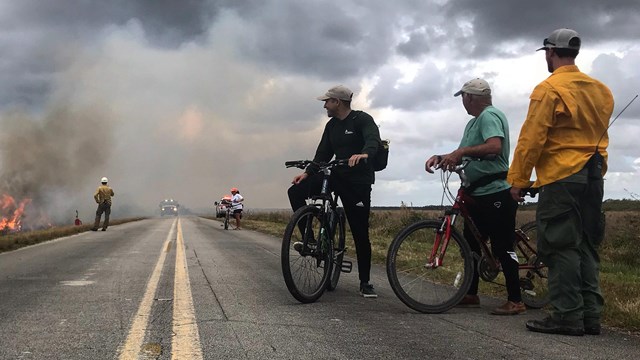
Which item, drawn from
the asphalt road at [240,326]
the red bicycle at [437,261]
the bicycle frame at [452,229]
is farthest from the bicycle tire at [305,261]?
the bicycle frame at [452,229]

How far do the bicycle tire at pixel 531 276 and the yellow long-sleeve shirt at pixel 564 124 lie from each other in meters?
A: 1.51

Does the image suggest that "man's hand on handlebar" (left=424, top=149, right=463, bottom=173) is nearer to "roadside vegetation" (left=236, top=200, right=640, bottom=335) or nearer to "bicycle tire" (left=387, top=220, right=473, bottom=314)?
"bicycle tire" (left=387, top=220, right=473, bottom=314)

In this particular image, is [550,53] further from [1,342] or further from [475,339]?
[1,342]

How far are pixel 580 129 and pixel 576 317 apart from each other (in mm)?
1436

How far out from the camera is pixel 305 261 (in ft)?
16.6

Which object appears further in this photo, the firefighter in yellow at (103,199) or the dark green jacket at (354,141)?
the firefighter in yellow at (103,199)

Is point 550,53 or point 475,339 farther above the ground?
point 550,53

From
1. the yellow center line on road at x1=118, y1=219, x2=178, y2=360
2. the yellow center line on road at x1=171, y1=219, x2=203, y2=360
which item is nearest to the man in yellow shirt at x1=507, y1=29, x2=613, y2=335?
the yellow center line on road at x1=171, y1=219, x2=203, y2=360

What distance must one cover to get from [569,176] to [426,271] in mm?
1535

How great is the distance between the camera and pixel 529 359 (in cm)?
314

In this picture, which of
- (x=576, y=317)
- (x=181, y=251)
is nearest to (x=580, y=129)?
(x=576, y=317)

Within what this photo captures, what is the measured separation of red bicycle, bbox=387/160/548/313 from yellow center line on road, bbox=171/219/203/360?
1812 millimetres

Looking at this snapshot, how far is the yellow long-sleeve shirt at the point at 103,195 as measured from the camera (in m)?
21.6

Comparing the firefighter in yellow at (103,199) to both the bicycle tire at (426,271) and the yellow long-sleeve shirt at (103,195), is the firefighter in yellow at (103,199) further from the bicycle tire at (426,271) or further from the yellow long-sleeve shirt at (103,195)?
the bicycle tire at (426,271)
